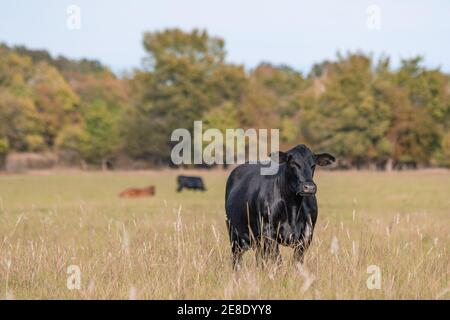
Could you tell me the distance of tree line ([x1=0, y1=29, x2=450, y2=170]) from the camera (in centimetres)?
6512

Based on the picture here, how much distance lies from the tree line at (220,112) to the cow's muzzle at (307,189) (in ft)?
188

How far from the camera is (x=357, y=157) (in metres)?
67.2

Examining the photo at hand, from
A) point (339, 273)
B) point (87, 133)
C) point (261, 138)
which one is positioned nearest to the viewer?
point (339, 273)

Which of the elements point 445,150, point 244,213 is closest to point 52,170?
point 445,150

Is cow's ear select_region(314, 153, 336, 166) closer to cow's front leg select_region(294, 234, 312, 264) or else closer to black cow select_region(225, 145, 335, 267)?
black cow select_region(225, 145, 335, 267)

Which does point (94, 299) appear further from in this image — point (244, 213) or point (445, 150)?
point (445, 150)

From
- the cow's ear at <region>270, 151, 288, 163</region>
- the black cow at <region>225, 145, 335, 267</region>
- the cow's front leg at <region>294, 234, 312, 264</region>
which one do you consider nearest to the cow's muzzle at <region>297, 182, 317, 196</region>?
the black cow at <region>225, 145, 335, 267</region>

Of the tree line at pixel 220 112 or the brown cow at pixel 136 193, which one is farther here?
the tree line at pixel 220 112

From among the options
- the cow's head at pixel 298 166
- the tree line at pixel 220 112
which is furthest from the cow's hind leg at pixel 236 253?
the tree line at pixel 220 112

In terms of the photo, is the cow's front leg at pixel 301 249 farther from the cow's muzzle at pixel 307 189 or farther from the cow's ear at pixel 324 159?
the cow's ear at pixel 324 159

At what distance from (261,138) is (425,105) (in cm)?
2209

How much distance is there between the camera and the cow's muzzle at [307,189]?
729cm

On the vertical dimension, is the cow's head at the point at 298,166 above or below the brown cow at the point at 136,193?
above
